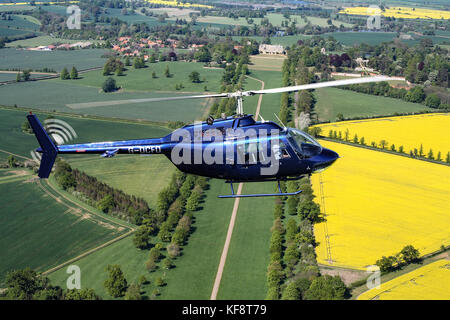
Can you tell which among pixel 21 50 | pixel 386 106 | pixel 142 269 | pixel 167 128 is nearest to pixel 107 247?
pixel 142 269

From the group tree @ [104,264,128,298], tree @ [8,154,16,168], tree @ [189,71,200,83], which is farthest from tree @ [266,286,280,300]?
tree @ [189,71,200,83]

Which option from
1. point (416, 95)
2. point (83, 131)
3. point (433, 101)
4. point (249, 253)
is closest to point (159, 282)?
point (249, 253)

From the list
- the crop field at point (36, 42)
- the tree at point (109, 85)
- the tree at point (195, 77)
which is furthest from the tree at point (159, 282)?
the crop field at point (36, 42)

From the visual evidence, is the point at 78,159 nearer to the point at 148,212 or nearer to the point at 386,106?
the point at 148,212

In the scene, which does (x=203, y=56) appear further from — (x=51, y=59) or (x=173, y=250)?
(x=173, y=250)

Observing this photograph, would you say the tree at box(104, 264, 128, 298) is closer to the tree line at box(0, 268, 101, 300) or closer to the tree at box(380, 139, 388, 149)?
the tree line at box(0, 268, 101, 300)
